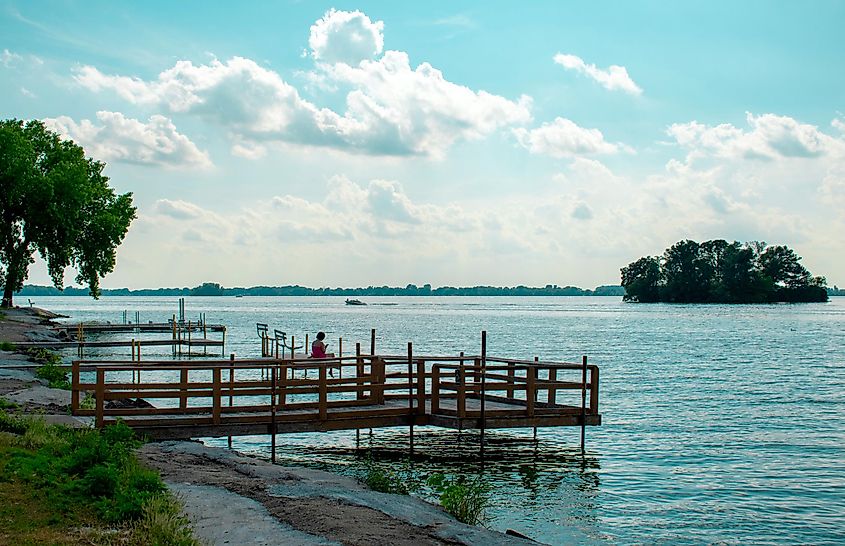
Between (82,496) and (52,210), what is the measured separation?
55.4 metres

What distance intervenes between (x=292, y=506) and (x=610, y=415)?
20.7 m

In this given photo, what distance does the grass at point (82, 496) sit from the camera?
1008 centimetres

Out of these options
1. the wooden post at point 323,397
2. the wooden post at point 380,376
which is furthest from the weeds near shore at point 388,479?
the wooden post at point 323,397

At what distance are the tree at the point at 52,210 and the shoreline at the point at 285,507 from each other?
47232 mm

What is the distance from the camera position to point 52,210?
62.0 meters

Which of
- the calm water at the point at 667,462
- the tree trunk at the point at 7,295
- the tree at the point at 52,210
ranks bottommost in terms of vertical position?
the calm water at the point at 667,462

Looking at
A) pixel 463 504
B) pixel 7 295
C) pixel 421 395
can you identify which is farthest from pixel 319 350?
pixel 7 295

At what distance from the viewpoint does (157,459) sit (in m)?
16.2

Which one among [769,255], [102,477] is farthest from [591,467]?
[769,255]

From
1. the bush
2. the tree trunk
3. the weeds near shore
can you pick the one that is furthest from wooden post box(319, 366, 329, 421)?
the tree trunk

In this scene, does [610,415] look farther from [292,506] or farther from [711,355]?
[711,355]

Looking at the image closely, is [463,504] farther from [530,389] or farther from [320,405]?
[530,389]

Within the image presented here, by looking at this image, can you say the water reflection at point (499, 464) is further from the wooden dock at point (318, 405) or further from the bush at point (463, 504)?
the wooden dock at point (318, 405)

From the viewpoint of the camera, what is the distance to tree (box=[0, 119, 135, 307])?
60.5 metres
